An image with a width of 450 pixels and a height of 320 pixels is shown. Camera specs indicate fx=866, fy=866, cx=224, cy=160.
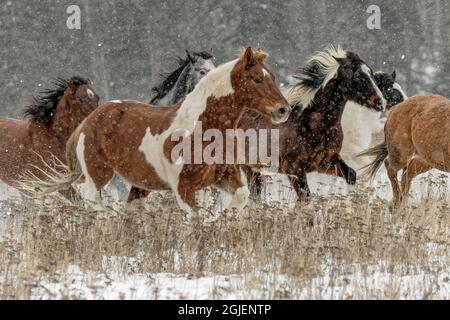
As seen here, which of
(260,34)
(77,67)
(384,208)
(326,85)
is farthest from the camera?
(77,67)

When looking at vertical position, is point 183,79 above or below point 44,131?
above

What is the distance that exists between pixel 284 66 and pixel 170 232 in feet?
79.6

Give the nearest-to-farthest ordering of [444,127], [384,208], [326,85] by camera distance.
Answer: [384,208], [444,127], [326,85]

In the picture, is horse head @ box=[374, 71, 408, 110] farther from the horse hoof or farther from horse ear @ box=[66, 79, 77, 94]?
horse ear @ box=[66, 79, 77, 94]

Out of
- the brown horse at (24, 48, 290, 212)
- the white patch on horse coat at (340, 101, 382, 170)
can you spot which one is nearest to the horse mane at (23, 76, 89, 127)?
the brown horse at (24, 48, 290, 212)

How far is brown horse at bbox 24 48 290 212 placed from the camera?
26.7 feet

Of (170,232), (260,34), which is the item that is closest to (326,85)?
(170,232)

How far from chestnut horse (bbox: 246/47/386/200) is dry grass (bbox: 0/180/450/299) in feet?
6.16

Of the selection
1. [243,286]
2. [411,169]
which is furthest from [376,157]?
[243,286]

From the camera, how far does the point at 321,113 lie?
34.8 ft

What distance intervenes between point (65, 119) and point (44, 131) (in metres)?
0.30

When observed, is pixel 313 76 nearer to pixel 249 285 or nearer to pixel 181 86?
pixel 181 86
